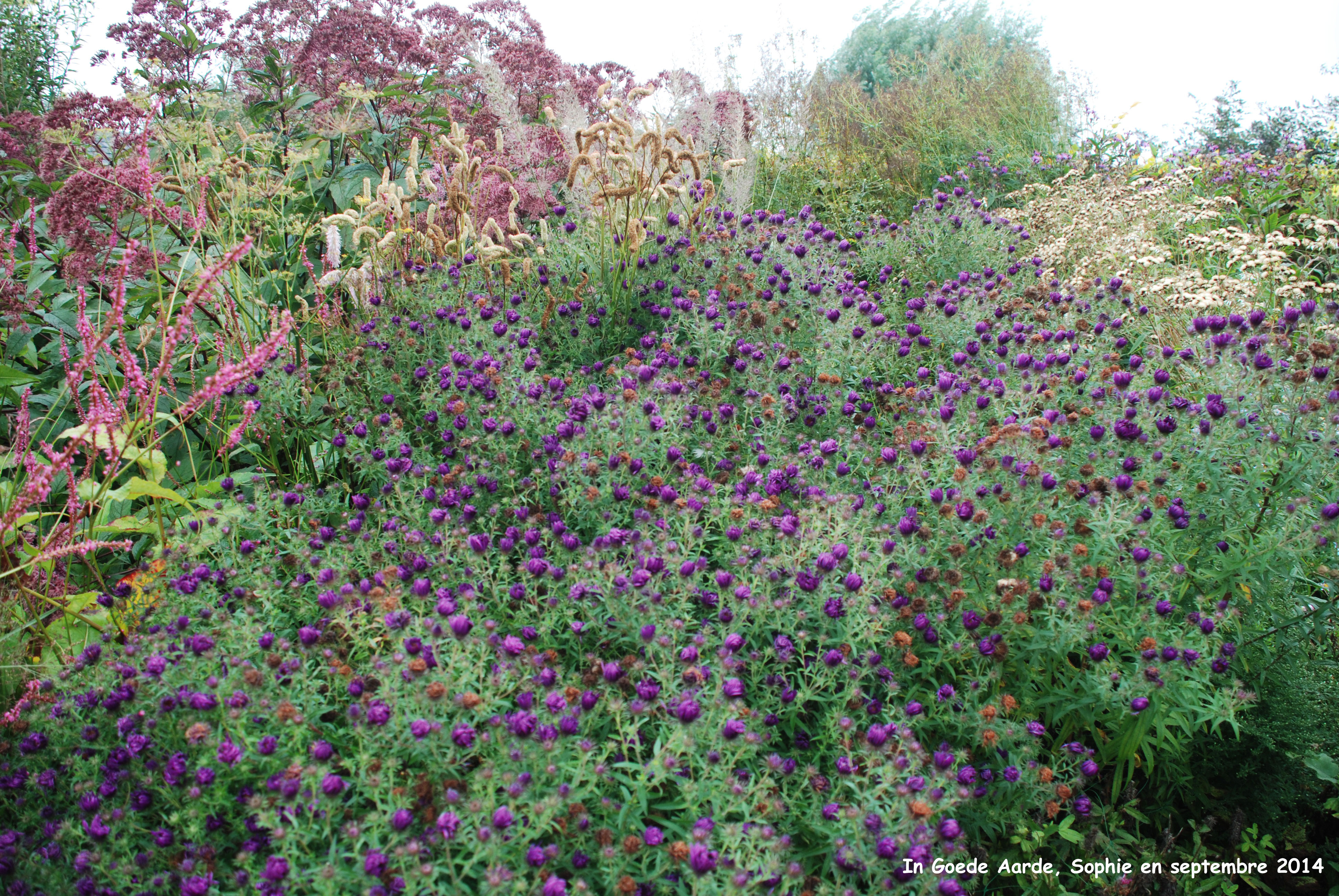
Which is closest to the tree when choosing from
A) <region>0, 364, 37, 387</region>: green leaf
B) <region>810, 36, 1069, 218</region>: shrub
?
<region>0, 364, 37, 387</region>: green leaf

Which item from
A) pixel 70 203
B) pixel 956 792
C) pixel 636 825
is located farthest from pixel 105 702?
pixel 70 203

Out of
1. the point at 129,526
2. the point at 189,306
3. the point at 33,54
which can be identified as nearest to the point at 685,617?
the point at 189,306

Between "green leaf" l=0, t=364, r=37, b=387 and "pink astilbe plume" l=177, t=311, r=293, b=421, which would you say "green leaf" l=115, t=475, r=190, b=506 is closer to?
"pink astilbe plume" l=177, t=311, r=293, b=421

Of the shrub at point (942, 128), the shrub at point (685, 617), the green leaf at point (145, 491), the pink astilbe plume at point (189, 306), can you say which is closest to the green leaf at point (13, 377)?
the shrub at point (685, 617)

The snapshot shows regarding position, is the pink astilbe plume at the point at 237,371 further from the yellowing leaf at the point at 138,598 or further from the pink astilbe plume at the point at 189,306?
the yellowing leaf at the point at 138,598

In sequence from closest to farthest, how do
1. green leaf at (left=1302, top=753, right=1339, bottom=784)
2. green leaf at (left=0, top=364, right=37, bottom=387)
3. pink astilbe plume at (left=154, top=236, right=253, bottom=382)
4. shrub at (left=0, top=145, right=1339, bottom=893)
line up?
1. shrub at (left=0, top=145, right=1339, bottom=893)
2. pink astilbe plume at (left=154, top=236, right=253, bottom=382)
3. green leaf at (left=1302, top=753, right=1339, bottom=784)
4. green leaf at (left=0, top=364, right=37, bottom=387)

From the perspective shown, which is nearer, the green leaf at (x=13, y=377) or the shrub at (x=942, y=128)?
the green leaf at (x=13, y=377)

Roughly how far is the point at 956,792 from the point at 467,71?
5.90 m

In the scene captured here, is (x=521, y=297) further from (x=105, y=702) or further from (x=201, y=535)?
(x=105, y=702)

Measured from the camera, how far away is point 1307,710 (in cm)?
223

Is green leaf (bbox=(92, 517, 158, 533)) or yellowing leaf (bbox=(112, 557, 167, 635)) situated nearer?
yellowing leaf (bbox=(112, 557, 167, 635))

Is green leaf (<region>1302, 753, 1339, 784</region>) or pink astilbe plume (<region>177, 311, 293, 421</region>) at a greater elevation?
pink astilbe plume (<region>177, 311, 293, 421</region>)

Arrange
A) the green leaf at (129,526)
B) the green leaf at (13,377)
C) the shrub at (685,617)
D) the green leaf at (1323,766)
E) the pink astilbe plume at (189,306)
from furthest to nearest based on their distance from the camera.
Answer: the green leaf at (13,377)
the green leaf at (129,526)
the green leaf at (1323,766)
the pink astilbe plume at (189,306)
the shrub at (685,617)

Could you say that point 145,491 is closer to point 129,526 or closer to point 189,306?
point 129,526
